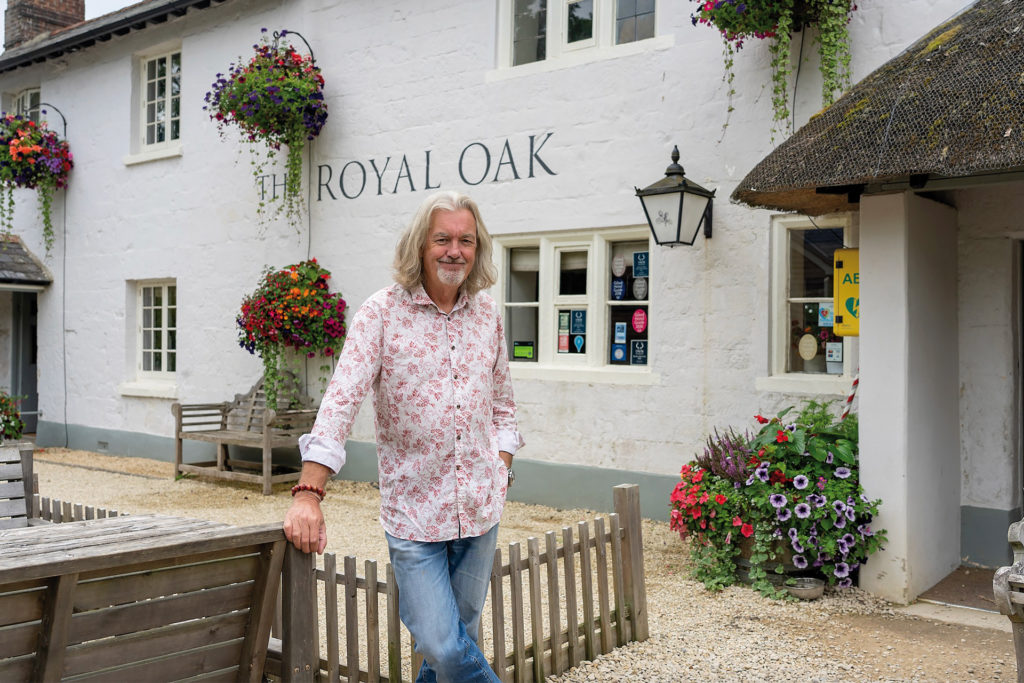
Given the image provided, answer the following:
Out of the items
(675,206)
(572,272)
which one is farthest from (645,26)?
(572,272)

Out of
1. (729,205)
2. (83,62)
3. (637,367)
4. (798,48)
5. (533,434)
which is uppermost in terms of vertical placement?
(83,62)

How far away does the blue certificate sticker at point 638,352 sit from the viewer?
8.05 metres

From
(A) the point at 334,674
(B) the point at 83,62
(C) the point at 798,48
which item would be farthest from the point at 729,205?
(B) the point at 83,62

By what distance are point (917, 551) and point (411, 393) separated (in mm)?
4010

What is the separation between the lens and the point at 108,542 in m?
2.51

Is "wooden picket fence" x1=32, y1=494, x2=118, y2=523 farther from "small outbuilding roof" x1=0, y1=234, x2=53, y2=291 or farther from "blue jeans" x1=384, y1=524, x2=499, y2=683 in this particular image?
"small outbuilding roof" x1=0, y1=234, x2=53, y2=291

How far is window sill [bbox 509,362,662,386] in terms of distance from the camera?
7.89 metres

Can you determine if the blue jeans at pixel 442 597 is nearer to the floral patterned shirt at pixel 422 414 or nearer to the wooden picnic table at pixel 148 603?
the floral patterned shirt at pixel 422 414

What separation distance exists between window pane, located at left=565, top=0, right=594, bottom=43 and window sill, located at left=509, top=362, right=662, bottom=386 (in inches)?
121

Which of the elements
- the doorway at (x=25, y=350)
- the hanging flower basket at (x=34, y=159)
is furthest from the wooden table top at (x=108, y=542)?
the doorway at (x=25, y=350)

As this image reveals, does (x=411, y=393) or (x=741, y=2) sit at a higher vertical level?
(x=741, y=2)

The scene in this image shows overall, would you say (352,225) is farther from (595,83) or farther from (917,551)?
(917,551)

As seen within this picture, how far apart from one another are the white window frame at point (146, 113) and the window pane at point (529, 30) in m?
5.24

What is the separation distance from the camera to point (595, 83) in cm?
824
